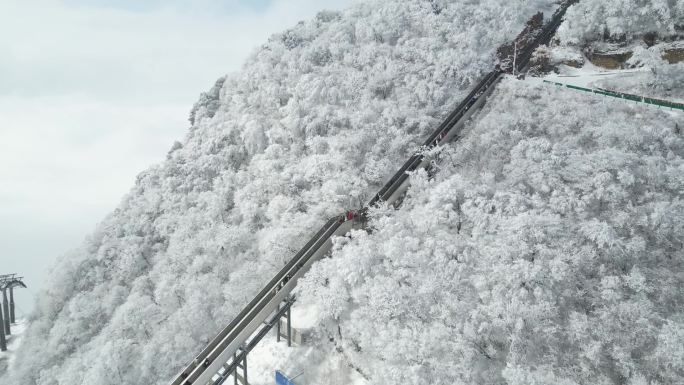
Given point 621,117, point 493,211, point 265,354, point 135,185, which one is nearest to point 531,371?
point 493,211

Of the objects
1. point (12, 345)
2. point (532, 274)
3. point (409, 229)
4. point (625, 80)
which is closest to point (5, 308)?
point (12, 345)

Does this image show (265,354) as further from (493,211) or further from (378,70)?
(378,70)

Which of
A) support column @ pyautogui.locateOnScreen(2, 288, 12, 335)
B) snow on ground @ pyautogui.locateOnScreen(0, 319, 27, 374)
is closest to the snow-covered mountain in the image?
snow on ground @ pyautogui.locateOnScreen(0, 319, 27, 374)

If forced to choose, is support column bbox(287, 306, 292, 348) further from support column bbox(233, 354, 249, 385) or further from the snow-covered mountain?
support column bbox(233, 354, 249, 385)

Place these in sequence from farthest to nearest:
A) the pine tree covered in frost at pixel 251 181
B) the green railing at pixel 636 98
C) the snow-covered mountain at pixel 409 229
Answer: the pine tree covered in frost at pixel 251 181 → the green railing at pixel 636 98 → the snow-covered mountain at pixel 409 229

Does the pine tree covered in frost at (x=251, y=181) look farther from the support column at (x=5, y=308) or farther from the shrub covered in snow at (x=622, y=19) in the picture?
the support column at (x=5, y=308)

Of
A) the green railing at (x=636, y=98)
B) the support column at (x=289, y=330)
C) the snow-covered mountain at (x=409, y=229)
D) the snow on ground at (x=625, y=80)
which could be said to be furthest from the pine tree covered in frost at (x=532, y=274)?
the snow on ground at (x=625, y=80)

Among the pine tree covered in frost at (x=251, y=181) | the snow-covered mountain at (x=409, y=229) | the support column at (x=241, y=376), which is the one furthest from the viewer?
the pine tree covered in frost at (x=251, y=181)

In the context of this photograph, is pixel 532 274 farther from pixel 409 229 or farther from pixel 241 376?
pixel 241 376

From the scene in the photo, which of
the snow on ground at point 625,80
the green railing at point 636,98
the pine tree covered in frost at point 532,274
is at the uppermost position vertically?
the snow on ground at point 625,80
